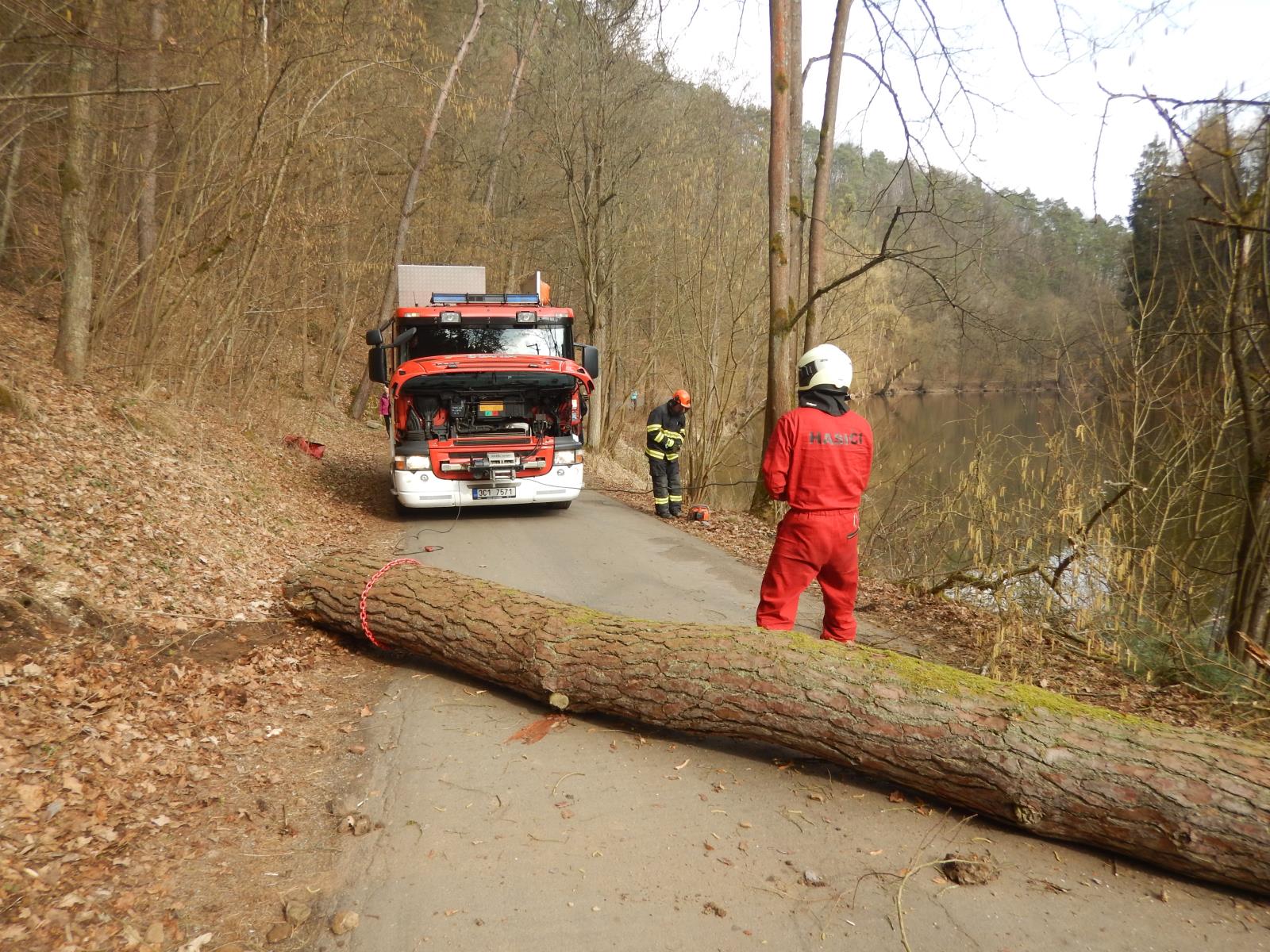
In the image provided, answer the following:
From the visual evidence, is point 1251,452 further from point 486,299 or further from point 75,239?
point 75,239

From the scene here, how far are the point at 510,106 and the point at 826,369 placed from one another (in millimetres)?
21511

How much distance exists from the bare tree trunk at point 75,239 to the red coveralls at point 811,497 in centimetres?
866

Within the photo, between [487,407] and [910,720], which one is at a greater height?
[487,407]

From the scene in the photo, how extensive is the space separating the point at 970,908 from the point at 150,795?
345 cm

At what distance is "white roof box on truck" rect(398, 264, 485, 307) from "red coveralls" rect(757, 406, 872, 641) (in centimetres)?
908

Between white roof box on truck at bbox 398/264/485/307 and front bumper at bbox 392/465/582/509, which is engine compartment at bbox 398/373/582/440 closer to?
front bumper at bbox 392/465/582/509

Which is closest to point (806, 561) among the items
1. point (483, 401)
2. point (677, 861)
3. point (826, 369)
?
point (826, 369)

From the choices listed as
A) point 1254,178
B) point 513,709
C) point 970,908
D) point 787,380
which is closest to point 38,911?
point 513,709

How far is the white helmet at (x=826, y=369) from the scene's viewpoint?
16.7ft

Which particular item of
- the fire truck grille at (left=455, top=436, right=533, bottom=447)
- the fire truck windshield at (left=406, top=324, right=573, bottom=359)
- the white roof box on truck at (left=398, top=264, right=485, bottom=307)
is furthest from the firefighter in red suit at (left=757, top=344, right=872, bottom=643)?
the white roof box on truck at (left=398, top=264, right=485, bottom=307)

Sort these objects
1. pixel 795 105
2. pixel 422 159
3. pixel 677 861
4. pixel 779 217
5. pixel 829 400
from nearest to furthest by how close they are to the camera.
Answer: pixel 677 861
pixel 829 400
pixel 779 217
pixel 795 105
pixel 422 159

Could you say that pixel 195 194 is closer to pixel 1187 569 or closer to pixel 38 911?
pixel 38 911

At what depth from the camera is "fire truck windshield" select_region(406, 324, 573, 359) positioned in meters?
11.5

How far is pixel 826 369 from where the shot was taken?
16.8 ft
